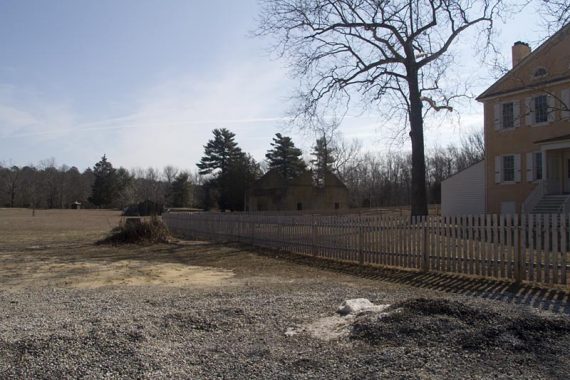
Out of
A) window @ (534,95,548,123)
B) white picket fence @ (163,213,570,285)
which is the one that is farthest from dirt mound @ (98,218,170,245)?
window @ (534,95,548,123)

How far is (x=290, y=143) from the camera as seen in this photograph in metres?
68.0

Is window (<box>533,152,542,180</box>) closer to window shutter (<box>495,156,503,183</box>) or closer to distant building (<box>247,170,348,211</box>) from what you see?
window shutter (<box>495,156,503,183</box>)

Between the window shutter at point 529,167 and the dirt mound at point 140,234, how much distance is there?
63.9ft

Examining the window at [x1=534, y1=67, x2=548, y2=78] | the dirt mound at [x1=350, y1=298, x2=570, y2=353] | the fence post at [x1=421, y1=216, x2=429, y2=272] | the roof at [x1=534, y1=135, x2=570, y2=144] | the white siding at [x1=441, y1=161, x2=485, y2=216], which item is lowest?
the dirt mound at [x1=350, y1=298, x2=570, y2=353]

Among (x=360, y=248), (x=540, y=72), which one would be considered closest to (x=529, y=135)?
(x=540, y=72)

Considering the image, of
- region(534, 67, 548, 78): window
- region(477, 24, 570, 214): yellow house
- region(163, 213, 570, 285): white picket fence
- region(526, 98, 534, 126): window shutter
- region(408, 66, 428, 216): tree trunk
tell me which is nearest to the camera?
region(163, 213, 570, 285): white picket fence

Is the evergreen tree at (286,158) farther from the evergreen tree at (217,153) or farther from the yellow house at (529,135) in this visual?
the yellow house at (529,135)

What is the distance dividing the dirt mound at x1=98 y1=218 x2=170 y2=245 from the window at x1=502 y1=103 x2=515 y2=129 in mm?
19731

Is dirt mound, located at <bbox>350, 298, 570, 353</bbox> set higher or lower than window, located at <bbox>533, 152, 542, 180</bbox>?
lower

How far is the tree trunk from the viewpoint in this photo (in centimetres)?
2461

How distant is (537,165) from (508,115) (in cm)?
341

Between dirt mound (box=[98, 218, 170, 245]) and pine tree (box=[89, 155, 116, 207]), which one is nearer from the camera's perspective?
dirt mound (box=[98, 218, 170, 245])

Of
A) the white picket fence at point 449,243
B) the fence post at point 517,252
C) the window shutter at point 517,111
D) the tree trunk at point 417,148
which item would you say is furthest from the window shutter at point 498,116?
the fence post at point 517,252

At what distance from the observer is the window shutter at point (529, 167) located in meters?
27.6
